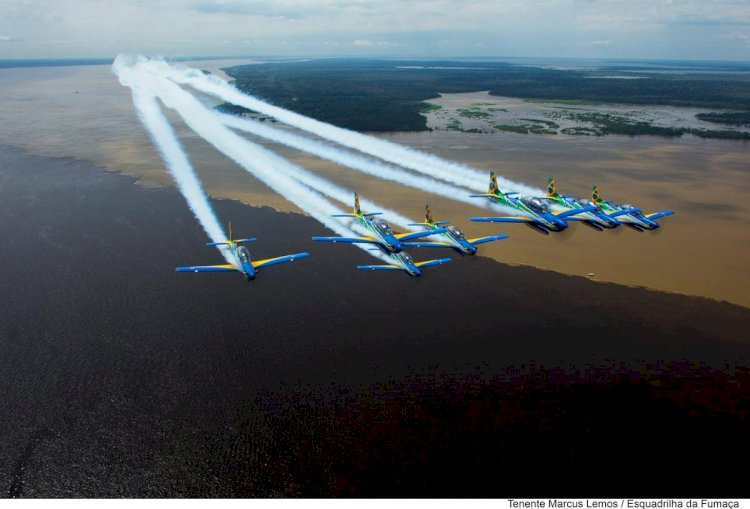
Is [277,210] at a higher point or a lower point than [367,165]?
lower

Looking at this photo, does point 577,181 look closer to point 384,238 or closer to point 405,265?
point 384,238

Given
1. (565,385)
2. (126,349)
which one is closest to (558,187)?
(565,385)

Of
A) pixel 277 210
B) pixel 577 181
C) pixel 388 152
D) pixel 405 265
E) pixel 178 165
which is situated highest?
pixel 388 152

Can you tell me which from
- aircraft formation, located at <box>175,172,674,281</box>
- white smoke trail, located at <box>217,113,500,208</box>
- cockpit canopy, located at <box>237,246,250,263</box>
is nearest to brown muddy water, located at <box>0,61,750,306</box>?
white smoke trail, located at <box>217,113,500,208</box>

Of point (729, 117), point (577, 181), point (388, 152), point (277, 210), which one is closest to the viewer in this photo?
point (277, 210)

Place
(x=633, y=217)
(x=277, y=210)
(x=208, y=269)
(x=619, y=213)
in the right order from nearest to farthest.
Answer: (x=208, y=269) < (x=619, y=213) < (x=633, y=217) < (x=277, y=210)

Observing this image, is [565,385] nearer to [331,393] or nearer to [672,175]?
[331,393]

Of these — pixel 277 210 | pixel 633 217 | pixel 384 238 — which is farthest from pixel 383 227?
pixel 633 217
